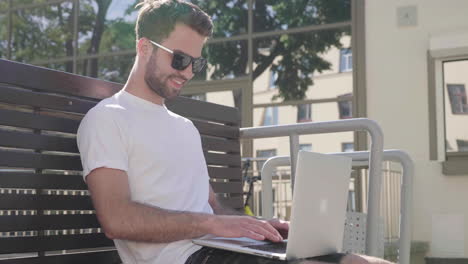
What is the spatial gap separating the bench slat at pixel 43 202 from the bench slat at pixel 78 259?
0.16 m

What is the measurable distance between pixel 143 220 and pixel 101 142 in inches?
10.8

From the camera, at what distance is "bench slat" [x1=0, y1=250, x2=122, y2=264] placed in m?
2.20

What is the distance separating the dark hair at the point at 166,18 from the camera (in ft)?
8.19

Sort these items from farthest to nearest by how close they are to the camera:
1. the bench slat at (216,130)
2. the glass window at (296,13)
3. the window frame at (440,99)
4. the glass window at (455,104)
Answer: the glass window at (296,13)
the glass window at (455,104)
the window frame at (440,99)
the bench slat at (216,130)

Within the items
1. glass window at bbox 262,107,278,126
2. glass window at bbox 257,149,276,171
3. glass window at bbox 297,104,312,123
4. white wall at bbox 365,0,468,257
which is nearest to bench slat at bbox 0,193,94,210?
glass window at bbox 257,149,276,171

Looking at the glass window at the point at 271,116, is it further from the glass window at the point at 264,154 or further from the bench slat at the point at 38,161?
the bench slat at the point at 38,161

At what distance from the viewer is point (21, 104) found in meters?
2.25

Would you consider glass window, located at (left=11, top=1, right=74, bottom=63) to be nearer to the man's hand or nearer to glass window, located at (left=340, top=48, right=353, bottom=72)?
glass window, located at (left=340, top=48, right=353, bottom=72)

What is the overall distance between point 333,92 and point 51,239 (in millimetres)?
7000

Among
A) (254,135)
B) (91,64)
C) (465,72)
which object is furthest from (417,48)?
(254,135)

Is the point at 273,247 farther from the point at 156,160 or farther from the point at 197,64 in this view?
the point at 197,64

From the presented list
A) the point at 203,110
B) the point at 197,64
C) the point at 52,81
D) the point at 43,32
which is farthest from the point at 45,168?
the point at 43,32

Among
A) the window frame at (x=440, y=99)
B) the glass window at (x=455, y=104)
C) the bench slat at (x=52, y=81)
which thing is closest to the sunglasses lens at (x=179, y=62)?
the bench slat at (x=52, y=81)

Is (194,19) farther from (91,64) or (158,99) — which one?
(91,64)
